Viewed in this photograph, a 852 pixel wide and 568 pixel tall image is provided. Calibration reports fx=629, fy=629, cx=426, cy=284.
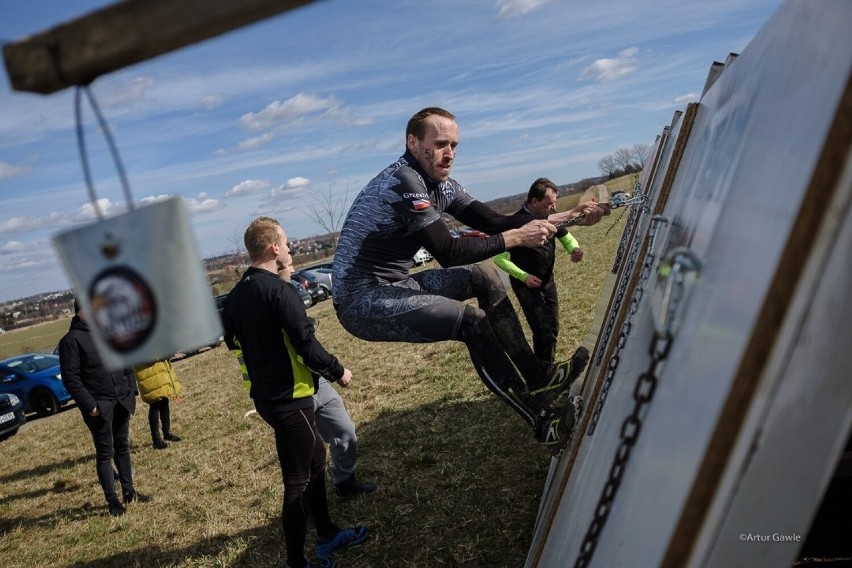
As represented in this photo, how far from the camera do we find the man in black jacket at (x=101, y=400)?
607 centimetres

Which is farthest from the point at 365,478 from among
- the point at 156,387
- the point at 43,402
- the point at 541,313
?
the point at 43,402

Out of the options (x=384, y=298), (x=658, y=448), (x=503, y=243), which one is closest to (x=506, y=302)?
(x=503, y=243)

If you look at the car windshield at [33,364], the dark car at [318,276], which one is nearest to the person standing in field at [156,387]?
the car windshield at [33,364]

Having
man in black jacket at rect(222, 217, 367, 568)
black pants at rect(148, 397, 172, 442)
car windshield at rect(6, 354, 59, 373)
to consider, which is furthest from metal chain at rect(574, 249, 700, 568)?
car windshield at rect(6, 354, 59, 373)

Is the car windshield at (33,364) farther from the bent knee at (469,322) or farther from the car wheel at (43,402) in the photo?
the bent knee at (469,322)

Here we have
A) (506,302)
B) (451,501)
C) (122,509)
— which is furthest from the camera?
(122,509)

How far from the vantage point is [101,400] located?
6.23 meters

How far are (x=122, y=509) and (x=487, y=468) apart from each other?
12.8 ft

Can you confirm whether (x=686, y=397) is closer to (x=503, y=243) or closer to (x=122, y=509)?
(x=503, y=243)

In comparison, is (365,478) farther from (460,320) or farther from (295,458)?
(460,320)

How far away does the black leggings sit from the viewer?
10.4ft

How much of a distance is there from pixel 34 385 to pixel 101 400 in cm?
1183

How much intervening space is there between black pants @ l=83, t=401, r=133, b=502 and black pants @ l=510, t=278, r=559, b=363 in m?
4.24

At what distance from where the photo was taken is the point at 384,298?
3207 millimetres
